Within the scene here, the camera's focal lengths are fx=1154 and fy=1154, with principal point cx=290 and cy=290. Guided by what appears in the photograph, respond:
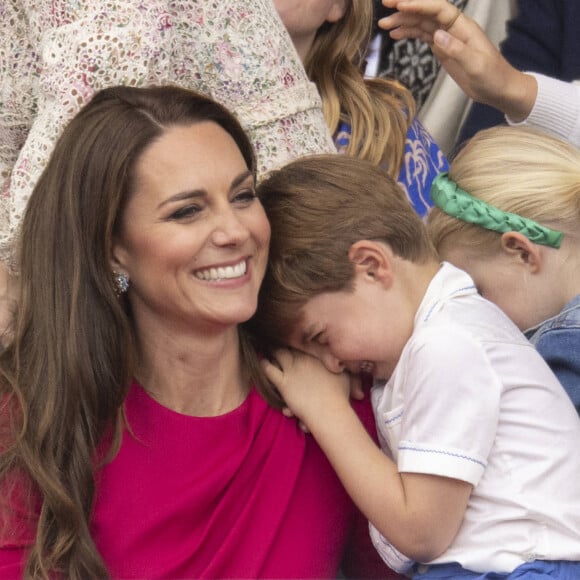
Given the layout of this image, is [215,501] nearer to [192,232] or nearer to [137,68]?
[192,232]

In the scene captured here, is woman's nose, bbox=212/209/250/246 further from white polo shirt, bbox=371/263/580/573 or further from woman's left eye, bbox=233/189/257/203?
white polo shirt, bbox=371/263/580/573

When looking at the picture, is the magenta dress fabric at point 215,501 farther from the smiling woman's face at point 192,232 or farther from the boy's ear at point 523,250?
the boy's ear at point 523,250

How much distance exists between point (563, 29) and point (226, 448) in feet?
5.91

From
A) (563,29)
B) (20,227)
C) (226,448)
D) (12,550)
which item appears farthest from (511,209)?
(563,29)

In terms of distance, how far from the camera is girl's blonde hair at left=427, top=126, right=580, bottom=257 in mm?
2125

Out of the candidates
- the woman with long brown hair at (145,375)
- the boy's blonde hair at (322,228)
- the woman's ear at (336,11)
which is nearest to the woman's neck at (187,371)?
the woman with long brown hair at (145,375)

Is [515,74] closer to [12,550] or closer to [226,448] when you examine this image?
[226,448]

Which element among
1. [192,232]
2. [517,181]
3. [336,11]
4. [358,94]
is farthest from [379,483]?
[336,11]

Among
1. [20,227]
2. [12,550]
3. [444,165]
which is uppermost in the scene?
[20,227]

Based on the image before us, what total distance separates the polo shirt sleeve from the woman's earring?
550mm

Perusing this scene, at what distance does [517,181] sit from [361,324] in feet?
1.33

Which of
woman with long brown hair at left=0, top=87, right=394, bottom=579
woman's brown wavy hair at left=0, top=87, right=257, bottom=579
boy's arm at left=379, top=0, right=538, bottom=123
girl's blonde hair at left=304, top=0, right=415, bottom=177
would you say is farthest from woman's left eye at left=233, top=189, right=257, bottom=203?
girl's blonde hair at left=304, top=0, right=415, bottom=177

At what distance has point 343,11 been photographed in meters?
2.99

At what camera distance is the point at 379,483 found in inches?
74.3
